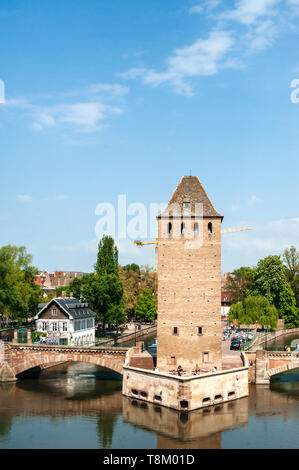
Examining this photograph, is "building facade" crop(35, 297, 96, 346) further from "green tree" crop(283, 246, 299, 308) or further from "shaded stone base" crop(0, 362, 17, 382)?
"green tree" crop(283, 246, 299, 308)

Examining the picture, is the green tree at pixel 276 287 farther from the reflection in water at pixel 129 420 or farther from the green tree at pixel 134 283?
the reflection in water at pixel 129 420

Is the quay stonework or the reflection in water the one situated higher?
the quay stonework

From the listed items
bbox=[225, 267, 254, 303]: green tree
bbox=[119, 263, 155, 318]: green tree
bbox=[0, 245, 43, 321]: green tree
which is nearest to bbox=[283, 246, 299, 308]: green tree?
bbox=[225, 267, 254, 303]: green tree

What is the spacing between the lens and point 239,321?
286 ft

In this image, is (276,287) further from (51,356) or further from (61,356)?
(51,356)

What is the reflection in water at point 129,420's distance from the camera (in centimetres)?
3575

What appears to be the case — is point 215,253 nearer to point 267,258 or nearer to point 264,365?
point 264,365

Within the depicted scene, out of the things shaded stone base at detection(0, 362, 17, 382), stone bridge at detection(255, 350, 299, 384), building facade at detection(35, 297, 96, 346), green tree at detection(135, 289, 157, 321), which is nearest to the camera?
stone bridge at detection(255, 350, 299, 384)

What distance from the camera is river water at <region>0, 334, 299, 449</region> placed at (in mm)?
35656

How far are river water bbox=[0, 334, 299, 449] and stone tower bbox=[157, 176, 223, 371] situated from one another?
540cm

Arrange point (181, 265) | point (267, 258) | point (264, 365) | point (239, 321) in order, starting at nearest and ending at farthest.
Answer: point (181, 265)
point (264, 365)
point (239, 321)
point (267, 258)

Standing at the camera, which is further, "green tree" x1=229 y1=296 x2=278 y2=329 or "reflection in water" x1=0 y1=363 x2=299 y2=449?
"green tree" x1=229 y1=296 x2=278 y2=329

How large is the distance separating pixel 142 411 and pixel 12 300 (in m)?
31.0
